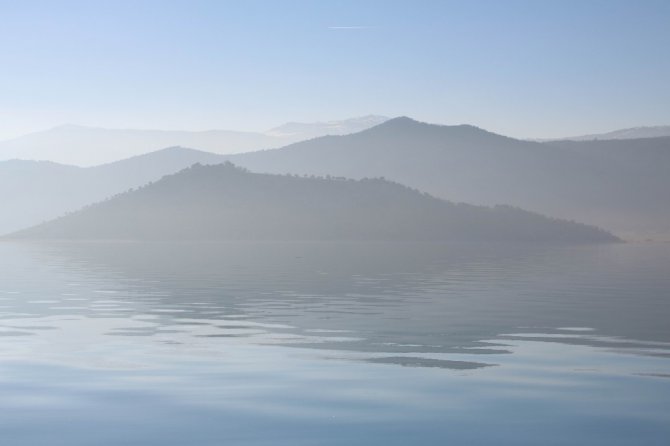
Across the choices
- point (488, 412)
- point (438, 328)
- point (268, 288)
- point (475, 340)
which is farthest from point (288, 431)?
point (268, 288)

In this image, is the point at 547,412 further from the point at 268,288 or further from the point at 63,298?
the point at 268,288

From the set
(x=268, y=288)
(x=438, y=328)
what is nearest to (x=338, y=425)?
(x=438, y=328)

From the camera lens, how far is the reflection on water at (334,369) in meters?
16.9

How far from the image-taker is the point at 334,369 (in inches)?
909

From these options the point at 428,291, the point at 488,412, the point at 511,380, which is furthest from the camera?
the point at 428,291

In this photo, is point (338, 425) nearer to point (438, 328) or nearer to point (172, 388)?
point (172, 388)

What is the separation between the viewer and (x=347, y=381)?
21.3 metres

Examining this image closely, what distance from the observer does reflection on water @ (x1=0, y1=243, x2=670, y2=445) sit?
1691 centimetres

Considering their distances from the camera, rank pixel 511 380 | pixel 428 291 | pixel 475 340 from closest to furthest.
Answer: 1. pixel 511 380
2. pixel 475 340
3. pixel 428 291

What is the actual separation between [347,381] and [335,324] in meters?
12.6

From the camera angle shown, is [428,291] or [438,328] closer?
[438,328]

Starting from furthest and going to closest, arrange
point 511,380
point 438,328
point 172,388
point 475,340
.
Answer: point 438,328 < point 475,340 < point 511,380 < point 172,388

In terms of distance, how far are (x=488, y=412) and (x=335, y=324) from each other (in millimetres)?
15976

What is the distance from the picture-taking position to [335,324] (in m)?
34.0
